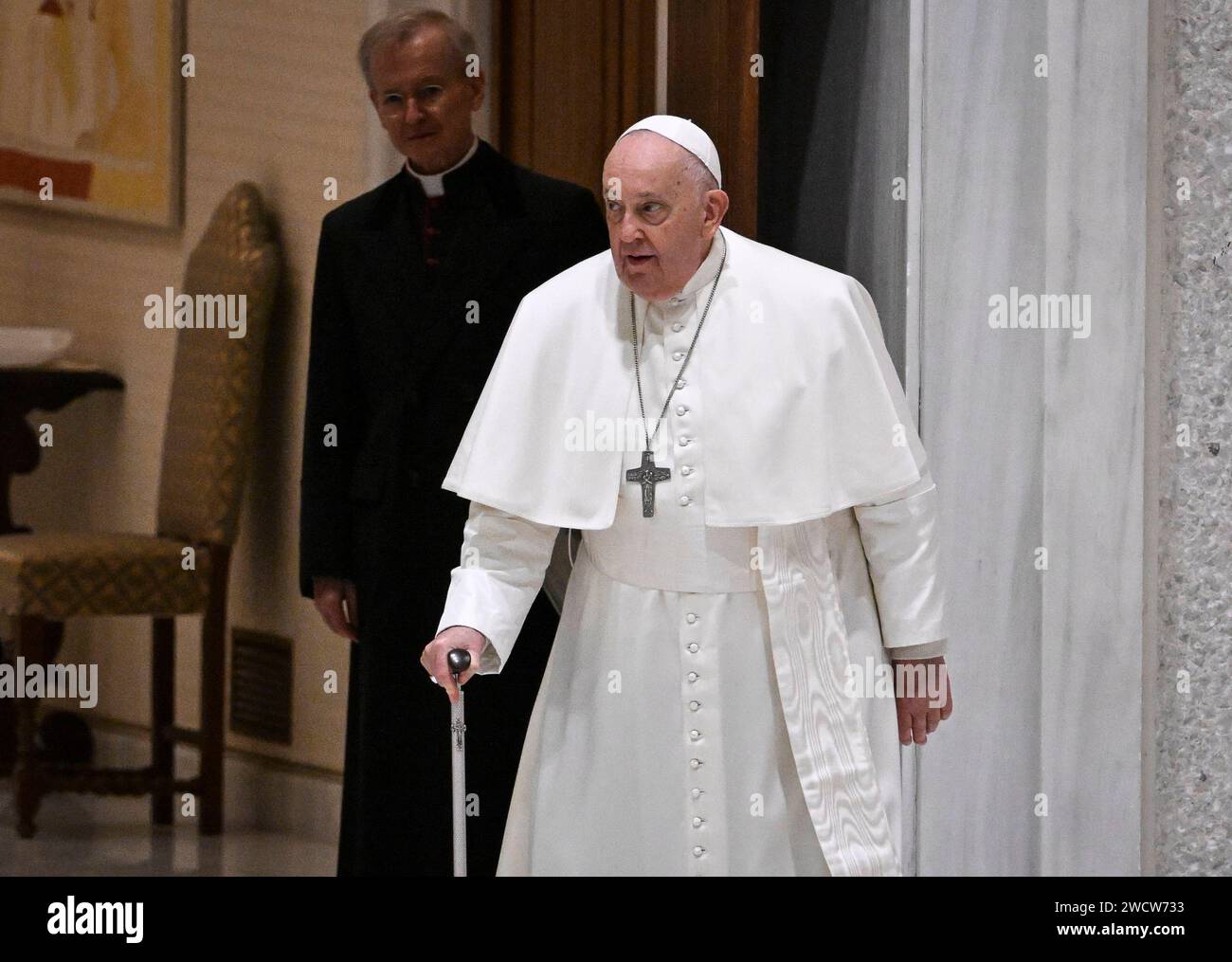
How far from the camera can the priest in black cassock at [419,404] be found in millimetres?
4078

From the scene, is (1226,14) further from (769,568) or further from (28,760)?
(28,760)

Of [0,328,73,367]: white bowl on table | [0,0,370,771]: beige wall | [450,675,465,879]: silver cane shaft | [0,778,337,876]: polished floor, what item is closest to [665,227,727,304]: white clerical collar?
[450,675,465,879]: silver cane shaft

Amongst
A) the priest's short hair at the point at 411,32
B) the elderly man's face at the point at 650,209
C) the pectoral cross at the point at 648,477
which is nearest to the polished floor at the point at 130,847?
the pectoral cross at the point at 648,477

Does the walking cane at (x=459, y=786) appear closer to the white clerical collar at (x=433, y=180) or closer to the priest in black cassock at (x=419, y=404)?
the priest in black cassock at (x=419, y=404)

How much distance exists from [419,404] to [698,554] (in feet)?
3.05

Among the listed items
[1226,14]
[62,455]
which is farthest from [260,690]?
[1226,14]

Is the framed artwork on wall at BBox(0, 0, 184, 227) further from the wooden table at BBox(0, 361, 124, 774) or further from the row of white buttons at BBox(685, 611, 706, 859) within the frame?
the row of white buttons at BBox(685, 611, 706, 859)

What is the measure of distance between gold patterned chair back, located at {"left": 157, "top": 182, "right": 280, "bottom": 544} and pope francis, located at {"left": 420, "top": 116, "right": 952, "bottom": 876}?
2.96ft

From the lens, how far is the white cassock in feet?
11.4

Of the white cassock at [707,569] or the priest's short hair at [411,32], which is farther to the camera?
the priest's short hair at [411,32]

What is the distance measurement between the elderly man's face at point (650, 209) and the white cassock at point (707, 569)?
13 centimetres

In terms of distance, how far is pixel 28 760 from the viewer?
163 inches

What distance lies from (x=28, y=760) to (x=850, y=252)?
240cm

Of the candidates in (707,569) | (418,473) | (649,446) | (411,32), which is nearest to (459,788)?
(707,569)
